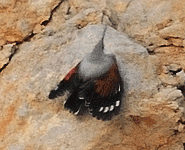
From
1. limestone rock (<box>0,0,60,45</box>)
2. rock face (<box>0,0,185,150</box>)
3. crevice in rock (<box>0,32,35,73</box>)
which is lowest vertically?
→ rock face (<box>0,0,185,150</box>)

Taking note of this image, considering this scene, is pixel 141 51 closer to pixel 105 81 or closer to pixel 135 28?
pixel 135 28

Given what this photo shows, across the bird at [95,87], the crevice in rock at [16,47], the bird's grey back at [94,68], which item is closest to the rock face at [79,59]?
the crevice in rock at [16,47]

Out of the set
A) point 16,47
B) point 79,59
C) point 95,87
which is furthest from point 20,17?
point 95,87

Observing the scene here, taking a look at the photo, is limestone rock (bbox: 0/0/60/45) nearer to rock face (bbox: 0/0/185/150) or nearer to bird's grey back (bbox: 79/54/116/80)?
rock face (bbox: 0/0/185/150)

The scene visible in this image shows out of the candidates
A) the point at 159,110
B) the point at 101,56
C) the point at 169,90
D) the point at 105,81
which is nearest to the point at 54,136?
the point at 105,81

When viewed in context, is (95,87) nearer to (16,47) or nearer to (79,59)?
(79,59)

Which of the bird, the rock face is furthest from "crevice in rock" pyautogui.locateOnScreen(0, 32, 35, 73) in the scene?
the bird

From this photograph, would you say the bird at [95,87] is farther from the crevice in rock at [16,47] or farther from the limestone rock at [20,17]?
the limestone rock at [20,17]
